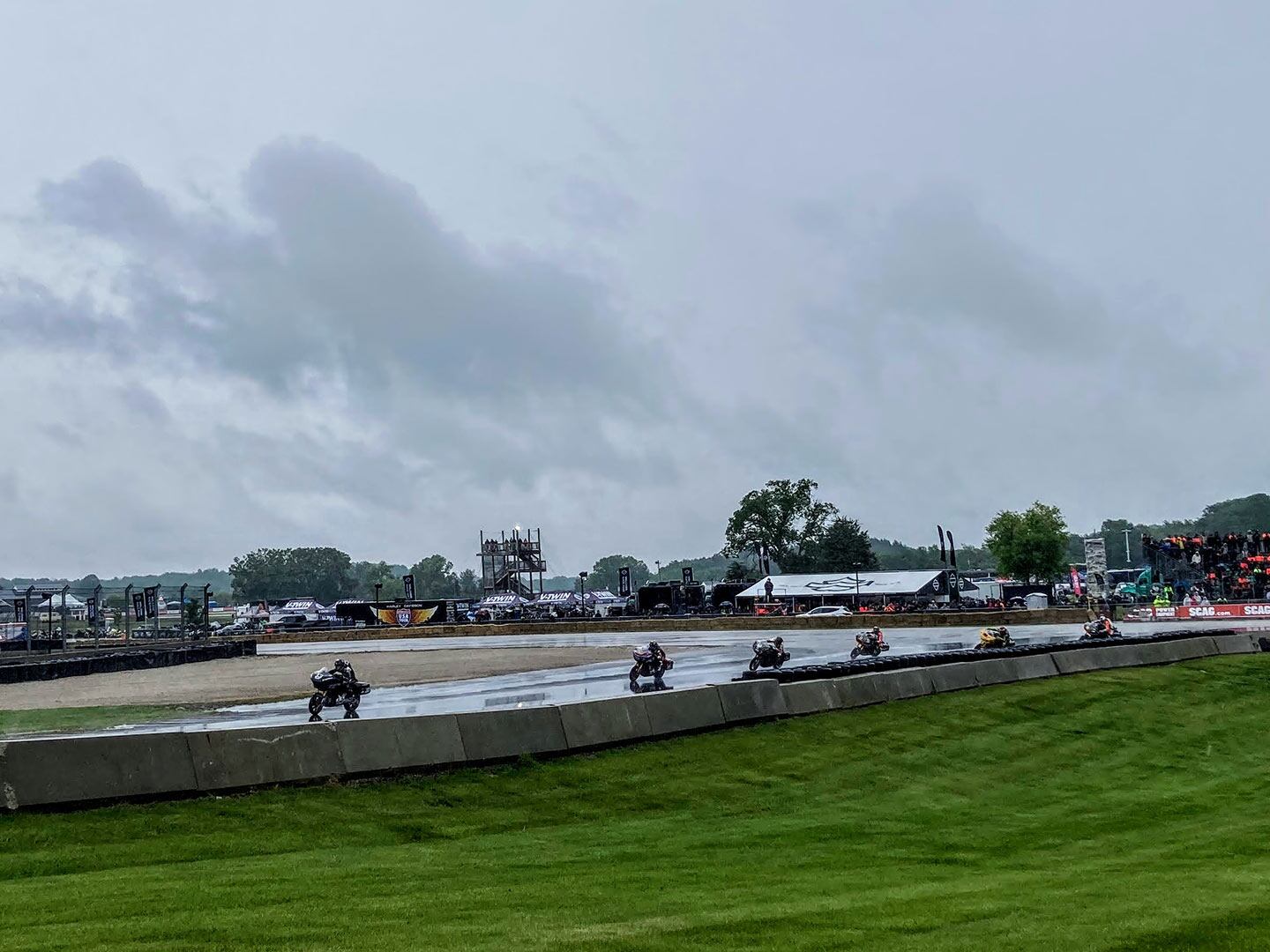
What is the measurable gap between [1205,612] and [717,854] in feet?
191

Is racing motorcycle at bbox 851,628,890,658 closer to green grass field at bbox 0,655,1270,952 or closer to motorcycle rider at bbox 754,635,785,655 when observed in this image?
motorcycle rider at bbox 754,635,785,655

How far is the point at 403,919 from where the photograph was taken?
30.2 feet

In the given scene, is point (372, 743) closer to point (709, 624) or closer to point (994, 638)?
point (994, 638)

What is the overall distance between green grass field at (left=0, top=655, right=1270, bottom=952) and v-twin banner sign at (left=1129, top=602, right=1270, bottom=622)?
148ft

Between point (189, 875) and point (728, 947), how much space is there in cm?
517

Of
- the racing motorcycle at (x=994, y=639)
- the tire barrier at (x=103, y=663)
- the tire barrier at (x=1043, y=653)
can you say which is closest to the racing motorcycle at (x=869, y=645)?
the racing motorcycle at (x=994, y=639)

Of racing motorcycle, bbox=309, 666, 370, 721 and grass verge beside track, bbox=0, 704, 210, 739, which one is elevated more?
racing motorcycle, bbox=309, 666, 370, 721

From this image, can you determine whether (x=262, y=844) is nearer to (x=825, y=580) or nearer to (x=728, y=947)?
(x=728, y=947)

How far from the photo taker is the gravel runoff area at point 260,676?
109 feet

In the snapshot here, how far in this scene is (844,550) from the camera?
532 feet

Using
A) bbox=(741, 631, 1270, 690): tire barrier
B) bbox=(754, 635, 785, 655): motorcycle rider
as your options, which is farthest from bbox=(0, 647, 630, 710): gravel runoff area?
bbox=(741, 631, 1270, 690): tire barrier

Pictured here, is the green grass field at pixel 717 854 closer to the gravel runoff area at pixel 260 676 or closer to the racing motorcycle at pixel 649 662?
the racing motorcycle at pixel 649 662

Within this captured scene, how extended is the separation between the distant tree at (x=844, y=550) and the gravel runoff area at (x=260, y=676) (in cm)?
10586

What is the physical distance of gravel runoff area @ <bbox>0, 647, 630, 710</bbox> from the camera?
109 feet
